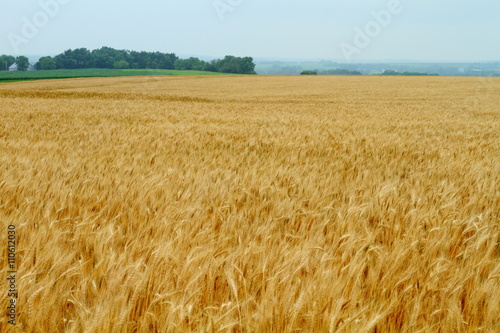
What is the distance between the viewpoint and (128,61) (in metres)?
108

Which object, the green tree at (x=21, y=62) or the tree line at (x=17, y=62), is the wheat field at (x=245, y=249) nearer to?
the green tree at (x=21, y=62)

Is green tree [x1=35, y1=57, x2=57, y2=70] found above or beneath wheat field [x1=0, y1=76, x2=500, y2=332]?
above

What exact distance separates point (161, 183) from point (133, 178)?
1.32ft

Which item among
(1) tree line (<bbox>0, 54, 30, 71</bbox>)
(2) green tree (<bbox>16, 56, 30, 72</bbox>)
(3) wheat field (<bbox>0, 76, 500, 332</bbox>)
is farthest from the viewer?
(1) tree line (<bbox>0, 54, 30, 71</bbox>)

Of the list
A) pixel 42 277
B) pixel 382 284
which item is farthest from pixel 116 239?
pixel 382 284

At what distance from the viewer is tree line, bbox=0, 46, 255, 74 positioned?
100 meters

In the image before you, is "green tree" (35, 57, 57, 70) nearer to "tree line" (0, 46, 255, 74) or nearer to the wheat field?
"tree line" (0, 46, 255, 74)

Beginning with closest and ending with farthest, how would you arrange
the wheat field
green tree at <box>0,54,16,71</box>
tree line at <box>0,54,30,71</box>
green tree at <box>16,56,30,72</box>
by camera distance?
the wheat field < green tree at <box>16,56,30,72</box> < tree line at <box>0,54,30,71</box> < green tree at <box>0,54,16,71</box>

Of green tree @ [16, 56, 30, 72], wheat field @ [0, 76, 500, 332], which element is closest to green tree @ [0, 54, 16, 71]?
green tree @ [16, 56, 30, 72]

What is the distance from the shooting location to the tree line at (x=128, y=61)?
100m

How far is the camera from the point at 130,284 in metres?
1.39

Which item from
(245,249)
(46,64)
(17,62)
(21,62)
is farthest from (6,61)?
(245,249)

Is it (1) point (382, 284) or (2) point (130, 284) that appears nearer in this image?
(2) point (130, 284)

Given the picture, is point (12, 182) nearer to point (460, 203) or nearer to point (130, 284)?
point (130, 284)
